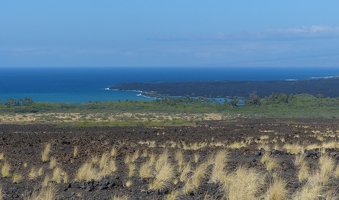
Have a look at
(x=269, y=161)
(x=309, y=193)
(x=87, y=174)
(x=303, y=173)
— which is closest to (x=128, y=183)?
(x=87, y=174)

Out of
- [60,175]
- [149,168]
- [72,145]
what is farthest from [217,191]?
[72,145]

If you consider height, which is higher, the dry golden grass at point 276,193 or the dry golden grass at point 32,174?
the dry golden grass at point 276,193

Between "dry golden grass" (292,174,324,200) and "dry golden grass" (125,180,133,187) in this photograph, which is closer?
"dry golden grass" (292,174,324,200)

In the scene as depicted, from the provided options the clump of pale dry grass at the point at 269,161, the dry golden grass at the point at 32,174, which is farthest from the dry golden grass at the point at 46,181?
the clump of pale dry grass at the point at 269,161

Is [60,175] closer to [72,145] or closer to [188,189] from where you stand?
[188,189]

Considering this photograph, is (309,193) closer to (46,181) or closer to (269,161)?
(269,161)

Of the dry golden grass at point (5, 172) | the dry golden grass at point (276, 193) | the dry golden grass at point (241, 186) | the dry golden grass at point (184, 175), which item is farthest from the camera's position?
the dry golden grass at point (5, 172)

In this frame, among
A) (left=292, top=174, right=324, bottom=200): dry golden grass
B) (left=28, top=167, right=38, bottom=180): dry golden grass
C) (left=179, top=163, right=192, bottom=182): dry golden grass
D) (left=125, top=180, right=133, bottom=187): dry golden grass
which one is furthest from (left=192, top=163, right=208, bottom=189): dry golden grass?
(left=28, top=167, right=38, bottom=180): dry golden grass

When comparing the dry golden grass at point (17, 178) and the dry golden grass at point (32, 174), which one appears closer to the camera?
the dry golden grass at point (17, 178)

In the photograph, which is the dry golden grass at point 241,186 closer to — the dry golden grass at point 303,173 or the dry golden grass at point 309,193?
the dry golden grass at point 309,193

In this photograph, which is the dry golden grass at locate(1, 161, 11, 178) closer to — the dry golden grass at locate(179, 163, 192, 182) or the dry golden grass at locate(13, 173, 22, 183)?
the dry golden grass at locate(13, 173, 22, 183)

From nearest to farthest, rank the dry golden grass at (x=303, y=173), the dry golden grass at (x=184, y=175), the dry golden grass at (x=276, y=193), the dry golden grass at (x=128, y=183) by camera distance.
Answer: the dry golden grass at (x=276, y=193), the dry golden grass at (x=128, y=183), the dry golden grass at (x=184, y=175), the dry golden grass at (x=303, y=173)

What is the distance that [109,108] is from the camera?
2977 inches

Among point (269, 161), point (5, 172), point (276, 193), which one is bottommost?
point (5, 172)
